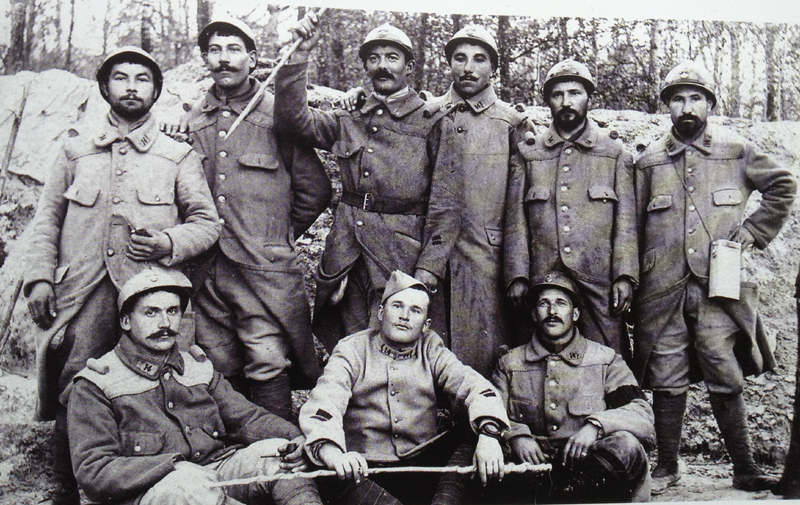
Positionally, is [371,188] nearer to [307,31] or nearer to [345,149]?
[345,149]

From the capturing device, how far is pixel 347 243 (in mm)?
4742

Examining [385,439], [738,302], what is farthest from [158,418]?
[738,302]

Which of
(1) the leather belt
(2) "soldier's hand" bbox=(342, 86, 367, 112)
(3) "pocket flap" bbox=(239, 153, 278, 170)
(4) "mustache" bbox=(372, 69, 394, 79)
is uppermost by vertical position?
(4) "mustache" bbox=(372, 69, 394, 79)

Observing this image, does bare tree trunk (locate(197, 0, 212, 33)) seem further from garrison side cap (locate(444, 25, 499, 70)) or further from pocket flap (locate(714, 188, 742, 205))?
pocket flap (locate(714, 188, 742, 205))

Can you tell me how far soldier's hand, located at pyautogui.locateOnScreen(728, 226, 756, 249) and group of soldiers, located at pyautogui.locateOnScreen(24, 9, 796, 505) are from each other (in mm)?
14

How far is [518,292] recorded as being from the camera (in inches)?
188

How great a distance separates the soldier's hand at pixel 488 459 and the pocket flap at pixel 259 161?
6.20 feet

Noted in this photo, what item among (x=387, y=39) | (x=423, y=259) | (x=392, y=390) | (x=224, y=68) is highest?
(x=387, y=39)

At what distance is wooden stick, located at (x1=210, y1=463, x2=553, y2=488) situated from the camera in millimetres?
3740

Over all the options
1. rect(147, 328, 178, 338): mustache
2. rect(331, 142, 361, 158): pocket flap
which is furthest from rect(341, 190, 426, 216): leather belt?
rect(147, 328, 178, 338): mustache

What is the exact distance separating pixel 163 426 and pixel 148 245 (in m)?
0.96

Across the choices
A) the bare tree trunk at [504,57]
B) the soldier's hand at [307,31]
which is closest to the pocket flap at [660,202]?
the bare tree trunk at [504,57]

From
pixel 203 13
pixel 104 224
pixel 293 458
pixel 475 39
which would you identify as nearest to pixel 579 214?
pixel 475 39

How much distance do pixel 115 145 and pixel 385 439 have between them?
208cm
